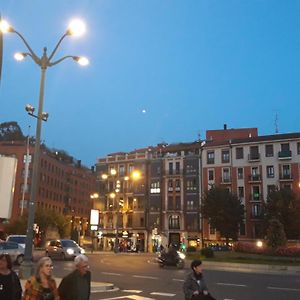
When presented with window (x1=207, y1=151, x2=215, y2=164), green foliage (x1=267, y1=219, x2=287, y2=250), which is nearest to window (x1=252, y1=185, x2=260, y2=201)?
window (x1=207, y1=151, x2=215, y2=164)

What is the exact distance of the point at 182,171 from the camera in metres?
81.8

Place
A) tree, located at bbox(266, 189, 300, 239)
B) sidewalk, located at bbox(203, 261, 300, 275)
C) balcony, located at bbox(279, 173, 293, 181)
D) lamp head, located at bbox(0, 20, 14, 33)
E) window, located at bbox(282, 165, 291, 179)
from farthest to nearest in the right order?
window, located at bbox(282, 165, 291, 179), balcony, located at bbox(279, 173, 293, 181), tree, located at bbox(266, 189, 300, 239), sidewalk, located at bbox(203, 261, 300, 275), lamp head, located at bbox(0, 20, 14, 33)

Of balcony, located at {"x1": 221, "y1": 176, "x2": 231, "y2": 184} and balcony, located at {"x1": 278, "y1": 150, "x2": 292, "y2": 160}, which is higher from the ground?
balcony, located at {"x1": 278, "y1": 150, "x2": 292, "y2": 160}

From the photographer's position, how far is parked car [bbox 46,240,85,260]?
36094 millimetres

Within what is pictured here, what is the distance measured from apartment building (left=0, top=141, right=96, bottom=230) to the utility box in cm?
8078

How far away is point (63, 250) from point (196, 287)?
30.4m

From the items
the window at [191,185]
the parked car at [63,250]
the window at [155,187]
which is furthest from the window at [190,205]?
the parked car at [63,250]

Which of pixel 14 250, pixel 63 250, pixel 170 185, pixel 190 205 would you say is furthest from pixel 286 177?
pixel 14 250

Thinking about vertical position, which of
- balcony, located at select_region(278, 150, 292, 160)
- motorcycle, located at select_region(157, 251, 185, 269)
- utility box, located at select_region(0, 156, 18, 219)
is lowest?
motorcycle, located at select_region(157, 251, 185, 269)

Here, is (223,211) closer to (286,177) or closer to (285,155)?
(286,177)

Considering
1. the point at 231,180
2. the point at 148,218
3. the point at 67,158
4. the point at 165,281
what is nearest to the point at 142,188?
the point at 148,218

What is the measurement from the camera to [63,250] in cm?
3622

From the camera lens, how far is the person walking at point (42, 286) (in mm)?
6027

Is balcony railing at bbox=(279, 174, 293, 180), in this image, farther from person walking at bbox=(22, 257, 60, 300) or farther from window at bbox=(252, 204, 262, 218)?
person walking at bbox=(22, 257, 60, 300)
